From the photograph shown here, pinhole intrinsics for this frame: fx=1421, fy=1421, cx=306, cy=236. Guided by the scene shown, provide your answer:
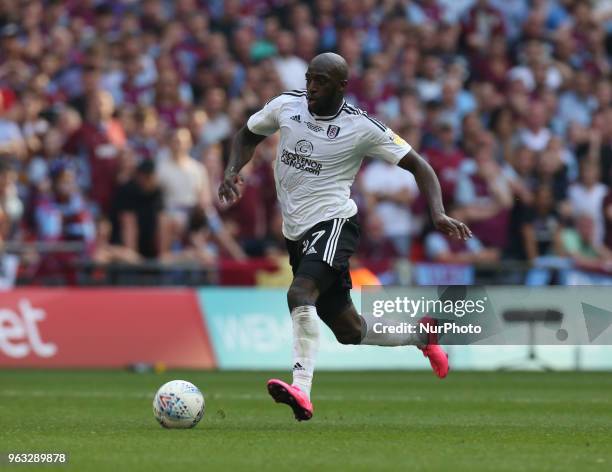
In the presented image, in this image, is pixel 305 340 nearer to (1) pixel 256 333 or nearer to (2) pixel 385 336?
(2) pixel 385 336

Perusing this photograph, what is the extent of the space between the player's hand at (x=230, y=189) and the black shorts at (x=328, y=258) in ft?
1.93

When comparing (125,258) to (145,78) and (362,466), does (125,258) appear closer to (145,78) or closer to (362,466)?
(145,78)

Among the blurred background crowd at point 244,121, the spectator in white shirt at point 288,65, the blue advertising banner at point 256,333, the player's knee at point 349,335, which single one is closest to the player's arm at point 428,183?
the player's knee at point 349,335

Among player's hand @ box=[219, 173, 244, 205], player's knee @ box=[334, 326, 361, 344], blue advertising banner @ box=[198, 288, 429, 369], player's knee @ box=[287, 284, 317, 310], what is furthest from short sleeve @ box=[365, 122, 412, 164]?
blue advertising banner @ box=[198, 288, 429, 369]

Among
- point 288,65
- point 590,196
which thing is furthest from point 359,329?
point 288,65

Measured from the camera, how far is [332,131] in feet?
34.0

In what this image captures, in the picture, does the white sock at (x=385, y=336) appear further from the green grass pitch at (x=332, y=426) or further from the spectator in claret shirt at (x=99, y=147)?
the spectator in claret shirt at (x=99, y=147)

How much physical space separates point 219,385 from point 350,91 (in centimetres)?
875

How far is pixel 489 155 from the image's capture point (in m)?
20.7

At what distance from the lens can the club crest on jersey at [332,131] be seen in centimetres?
1035

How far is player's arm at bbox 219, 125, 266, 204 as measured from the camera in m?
10.3

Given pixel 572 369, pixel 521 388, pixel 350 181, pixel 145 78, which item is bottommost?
pixel 572 369

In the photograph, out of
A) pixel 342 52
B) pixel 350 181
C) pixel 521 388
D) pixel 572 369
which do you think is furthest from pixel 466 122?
pixel 350 181

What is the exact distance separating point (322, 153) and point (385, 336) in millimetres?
1548
